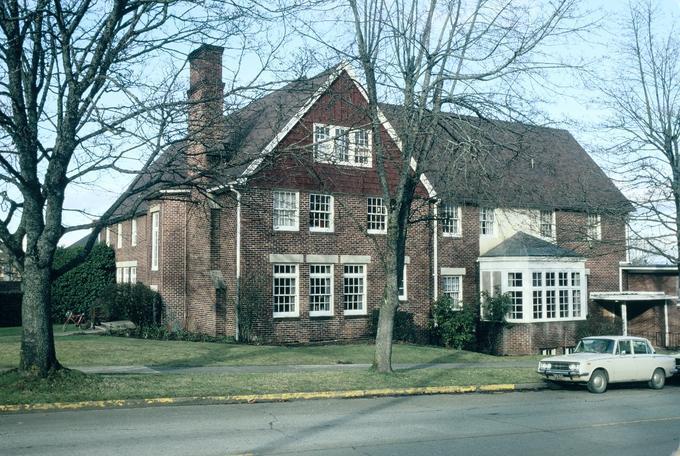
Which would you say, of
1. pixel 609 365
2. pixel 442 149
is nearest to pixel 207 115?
pixel 442 149

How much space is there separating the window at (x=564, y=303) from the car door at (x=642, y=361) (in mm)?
13117

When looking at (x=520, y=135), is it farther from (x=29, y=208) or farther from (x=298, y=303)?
(x=298, y=303)

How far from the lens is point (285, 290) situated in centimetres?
2675

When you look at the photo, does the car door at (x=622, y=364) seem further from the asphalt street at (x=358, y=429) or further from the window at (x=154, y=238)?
the window at (x=154, y=238)

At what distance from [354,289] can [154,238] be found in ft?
31.6

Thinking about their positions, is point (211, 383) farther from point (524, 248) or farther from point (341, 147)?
point (524, 248)

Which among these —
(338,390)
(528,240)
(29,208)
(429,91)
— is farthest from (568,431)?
(528,240)

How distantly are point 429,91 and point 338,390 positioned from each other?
7151 millimetres

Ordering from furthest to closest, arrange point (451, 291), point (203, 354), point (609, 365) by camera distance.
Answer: point (451, 291) → point (203, 354) → point (609, 365)

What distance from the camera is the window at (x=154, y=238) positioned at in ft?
102

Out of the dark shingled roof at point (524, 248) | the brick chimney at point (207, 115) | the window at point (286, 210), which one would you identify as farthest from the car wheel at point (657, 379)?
the window at point (286, 210)

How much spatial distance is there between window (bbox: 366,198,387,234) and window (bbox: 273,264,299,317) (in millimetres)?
3936

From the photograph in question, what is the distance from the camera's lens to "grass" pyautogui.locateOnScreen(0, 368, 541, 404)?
1305 centimetres

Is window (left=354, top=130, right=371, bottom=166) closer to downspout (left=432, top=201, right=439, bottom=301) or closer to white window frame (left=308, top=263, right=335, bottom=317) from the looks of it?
white window frame (left=308, top=263, right=335, bottom=317)
